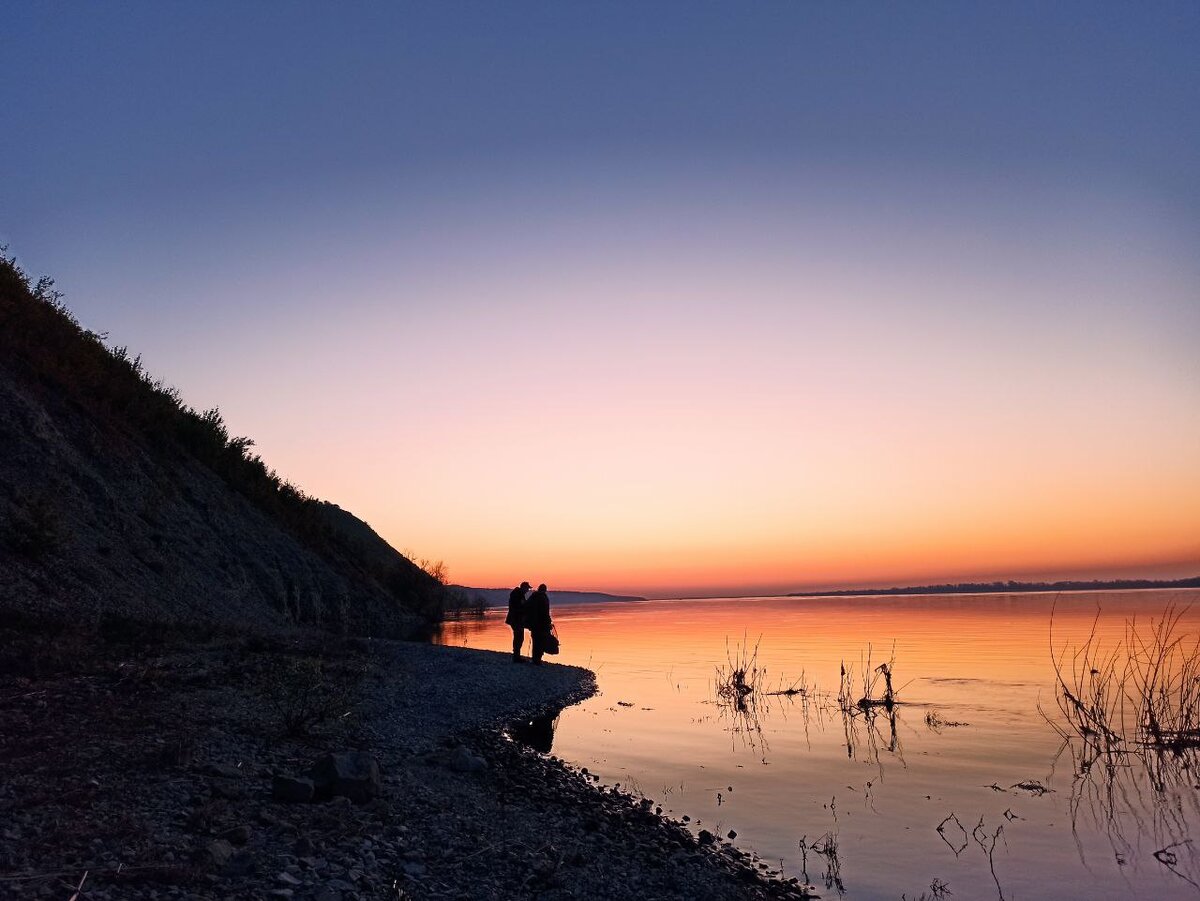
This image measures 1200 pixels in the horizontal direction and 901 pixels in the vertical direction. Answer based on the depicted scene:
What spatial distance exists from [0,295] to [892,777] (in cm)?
2893

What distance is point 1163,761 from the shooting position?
16.6 m

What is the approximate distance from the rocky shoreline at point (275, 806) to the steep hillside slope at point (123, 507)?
419cm

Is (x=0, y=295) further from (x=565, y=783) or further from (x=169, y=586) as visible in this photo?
(x=565, y=783)

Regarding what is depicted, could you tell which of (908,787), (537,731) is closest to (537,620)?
(537,731)

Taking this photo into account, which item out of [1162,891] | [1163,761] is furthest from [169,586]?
[1163,761]

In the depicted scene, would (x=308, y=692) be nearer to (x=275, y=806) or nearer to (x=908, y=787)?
(x=275, y=806)

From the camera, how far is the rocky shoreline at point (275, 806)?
6.86 metres

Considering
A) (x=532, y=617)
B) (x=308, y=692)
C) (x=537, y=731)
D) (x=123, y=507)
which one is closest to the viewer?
(x=308, y=692)

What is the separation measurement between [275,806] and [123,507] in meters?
19.3

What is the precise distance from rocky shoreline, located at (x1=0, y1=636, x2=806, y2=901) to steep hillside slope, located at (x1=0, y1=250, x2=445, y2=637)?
13.7 ft

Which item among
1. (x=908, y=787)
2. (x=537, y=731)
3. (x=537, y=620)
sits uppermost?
(x=537, y=620)

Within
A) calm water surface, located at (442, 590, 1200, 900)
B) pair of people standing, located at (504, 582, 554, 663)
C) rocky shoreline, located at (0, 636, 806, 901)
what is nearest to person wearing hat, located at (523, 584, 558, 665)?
pair of people standing, located at (504, 582, 554, 663)

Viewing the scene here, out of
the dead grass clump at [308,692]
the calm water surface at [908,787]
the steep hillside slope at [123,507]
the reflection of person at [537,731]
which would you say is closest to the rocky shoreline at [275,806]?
the dead grass clump at [308,692]

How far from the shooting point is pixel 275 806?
866 cm
